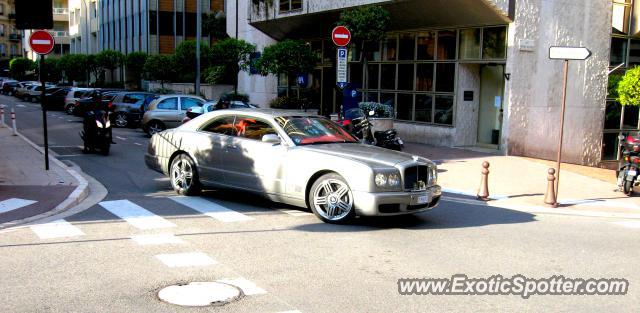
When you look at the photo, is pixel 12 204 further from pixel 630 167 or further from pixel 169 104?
pixel 169 104

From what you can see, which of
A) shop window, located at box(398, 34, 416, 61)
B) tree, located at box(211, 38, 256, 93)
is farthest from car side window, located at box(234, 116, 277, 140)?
tree, located at box(211, 38, 256, 93)

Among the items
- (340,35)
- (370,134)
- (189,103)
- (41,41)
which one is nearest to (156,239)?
(41,41)

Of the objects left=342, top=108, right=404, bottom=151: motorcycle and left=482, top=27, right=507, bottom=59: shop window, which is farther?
left=482, top=27, right=507, bottom=59: shop window

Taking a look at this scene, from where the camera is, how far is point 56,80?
76.9m

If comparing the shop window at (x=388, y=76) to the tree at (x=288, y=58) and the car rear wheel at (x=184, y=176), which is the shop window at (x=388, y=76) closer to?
the tree at (x=288, y=58)

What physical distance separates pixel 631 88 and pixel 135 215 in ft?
47.0

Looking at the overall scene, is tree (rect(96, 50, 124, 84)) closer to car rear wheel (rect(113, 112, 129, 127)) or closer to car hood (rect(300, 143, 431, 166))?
car rear wheel (rect(113, 112, 129, 127))

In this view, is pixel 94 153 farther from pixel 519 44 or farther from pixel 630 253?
pixel 630 253

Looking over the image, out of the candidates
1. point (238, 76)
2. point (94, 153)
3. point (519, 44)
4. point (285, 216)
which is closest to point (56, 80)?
point (238, 76)

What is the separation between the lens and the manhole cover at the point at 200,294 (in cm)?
553

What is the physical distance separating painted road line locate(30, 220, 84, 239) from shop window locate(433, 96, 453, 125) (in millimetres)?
14263

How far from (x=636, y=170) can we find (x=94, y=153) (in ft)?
44.5

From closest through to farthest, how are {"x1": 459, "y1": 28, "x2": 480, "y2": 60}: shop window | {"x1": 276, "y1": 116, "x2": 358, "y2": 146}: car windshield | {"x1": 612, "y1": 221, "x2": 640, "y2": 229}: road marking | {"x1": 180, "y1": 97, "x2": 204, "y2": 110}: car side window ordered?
{"x1": 276, "y1": 116, "x2": 358, "y2": 146}: car windshield < {"x1": 612, "y1": 221, "x2": 640, "y2": 229}: road marking < {"x1": 459, "y1": 28, "x2": 480, "y2": 60}: shop window < {"x1": 180, "y1": 97, "x2": 204, "y2": 110}: car side window

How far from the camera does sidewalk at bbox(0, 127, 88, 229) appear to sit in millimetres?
9438
